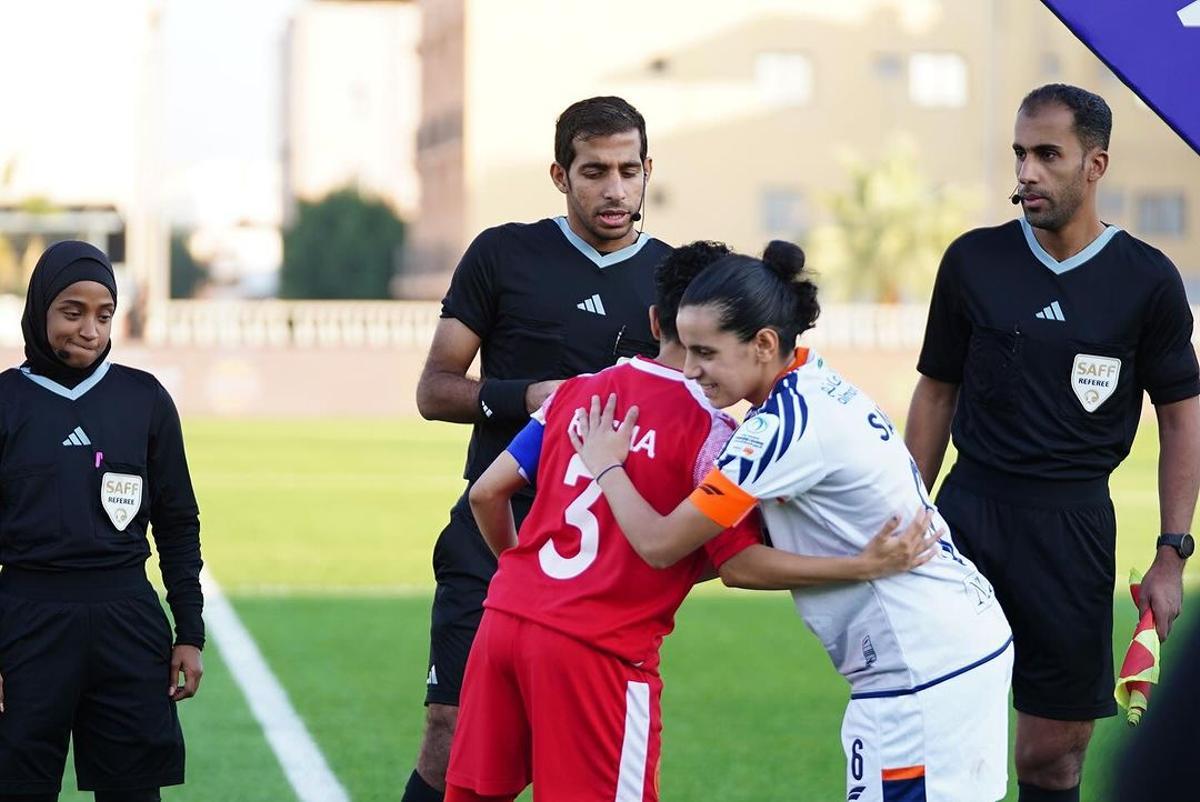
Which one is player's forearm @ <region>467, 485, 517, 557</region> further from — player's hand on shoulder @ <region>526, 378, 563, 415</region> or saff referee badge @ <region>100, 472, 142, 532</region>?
saff referee badge @ <region>100, 472, 142, 532</region>

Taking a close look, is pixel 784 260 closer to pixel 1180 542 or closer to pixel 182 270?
pixel 1180 542

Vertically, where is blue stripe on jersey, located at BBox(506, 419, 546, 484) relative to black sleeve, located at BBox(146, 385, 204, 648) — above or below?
above

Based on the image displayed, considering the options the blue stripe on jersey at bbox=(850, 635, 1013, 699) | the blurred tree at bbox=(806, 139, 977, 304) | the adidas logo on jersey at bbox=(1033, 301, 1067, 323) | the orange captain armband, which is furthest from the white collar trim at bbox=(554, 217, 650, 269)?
the blurred tree at bbox=(806, 139, 977, 304)

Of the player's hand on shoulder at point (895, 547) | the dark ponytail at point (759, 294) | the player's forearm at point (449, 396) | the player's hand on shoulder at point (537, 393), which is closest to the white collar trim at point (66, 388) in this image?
the player's forearm at point (449, 396)

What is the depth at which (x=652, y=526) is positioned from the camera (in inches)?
157

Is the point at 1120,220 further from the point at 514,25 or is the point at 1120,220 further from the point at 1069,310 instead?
the point at 1069,310

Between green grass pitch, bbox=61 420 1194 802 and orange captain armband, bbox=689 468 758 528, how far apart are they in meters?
1.04

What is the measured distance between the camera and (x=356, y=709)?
347 inches

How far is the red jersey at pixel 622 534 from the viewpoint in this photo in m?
4.11

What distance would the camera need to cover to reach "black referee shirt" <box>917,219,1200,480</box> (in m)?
5.16

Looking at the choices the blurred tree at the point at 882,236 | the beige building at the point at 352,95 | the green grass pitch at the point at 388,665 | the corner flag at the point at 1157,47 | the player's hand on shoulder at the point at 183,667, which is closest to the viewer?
the corner flag at the point at 1157,47

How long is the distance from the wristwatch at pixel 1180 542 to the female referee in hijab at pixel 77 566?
261 cm

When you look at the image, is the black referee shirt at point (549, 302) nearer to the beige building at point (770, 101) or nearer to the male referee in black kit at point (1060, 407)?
the male referee in black kit at point (1060, 407)

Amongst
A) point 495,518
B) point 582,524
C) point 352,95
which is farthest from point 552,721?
point 352,95
